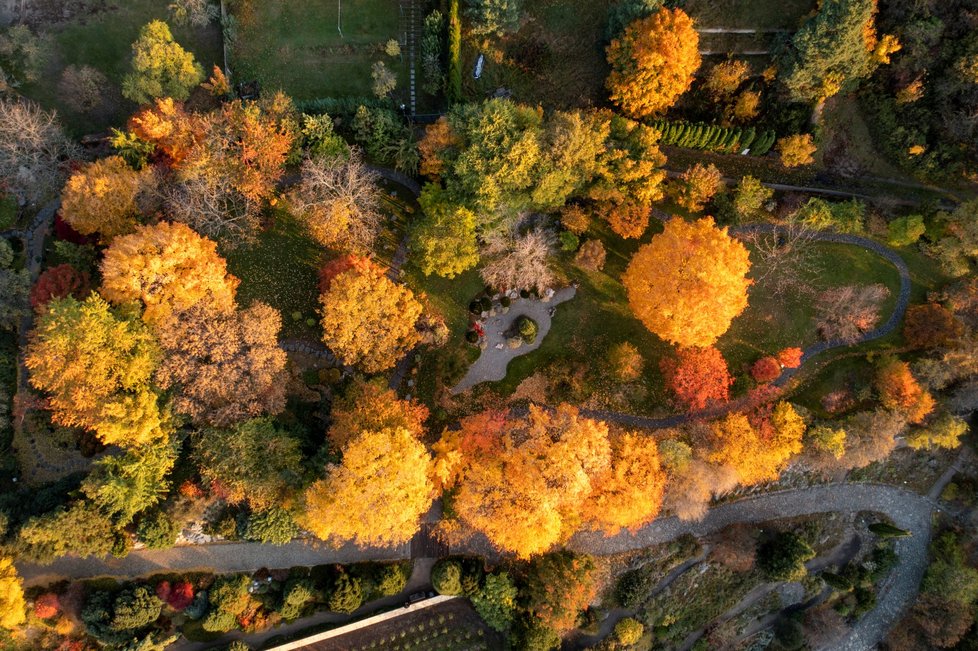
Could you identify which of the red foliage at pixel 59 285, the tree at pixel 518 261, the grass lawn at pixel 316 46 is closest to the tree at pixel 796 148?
the tree at pixel 518 261

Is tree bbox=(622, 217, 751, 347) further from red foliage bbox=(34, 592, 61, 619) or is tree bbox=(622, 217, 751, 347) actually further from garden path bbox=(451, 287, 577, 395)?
red foliage bbox=(34, 592, 61, 619)

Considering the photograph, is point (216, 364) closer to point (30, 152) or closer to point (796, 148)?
point (30, 152)

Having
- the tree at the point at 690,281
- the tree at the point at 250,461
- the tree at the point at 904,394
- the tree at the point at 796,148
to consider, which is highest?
the tree at the point at 796,148

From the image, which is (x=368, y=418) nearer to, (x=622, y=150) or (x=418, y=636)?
(x=418, y=636)

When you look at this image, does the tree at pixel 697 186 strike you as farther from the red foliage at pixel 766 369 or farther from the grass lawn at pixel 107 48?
the grass lawn at pixel 107 48

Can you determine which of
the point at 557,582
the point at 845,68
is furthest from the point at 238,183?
the point at 845,68

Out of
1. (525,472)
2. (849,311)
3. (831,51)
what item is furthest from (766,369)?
(831,51)
